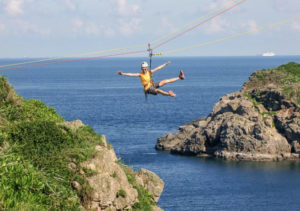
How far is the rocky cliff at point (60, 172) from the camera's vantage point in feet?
73.0

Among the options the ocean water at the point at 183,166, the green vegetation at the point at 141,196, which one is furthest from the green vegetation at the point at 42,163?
the ocean water at the point at 183,166

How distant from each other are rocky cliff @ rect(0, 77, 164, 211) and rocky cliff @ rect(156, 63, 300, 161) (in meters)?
58.1

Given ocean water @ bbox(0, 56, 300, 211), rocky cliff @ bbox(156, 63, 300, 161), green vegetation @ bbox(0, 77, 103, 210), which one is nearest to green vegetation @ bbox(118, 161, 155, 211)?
green vegetation @ bbox(0, 77, 103, 210)

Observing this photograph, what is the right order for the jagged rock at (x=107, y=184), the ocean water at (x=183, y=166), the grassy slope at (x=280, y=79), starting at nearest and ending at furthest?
the jagged rock at (x=107, y=184)
the ocean water at (x=183, y=166)
the grassy slope at (x=280, y=79)

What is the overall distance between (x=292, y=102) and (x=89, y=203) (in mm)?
72710

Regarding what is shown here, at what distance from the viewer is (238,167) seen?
273 ft

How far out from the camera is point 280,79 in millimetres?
100250

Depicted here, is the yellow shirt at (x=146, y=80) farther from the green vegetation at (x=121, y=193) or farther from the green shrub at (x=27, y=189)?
the green shrub at (x=27, y=189)

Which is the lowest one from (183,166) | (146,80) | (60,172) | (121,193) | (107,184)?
(183,166)

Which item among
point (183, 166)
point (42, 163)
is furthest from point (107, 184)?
point (183, 166)

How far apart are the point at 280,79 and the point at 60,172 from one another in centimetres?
8110

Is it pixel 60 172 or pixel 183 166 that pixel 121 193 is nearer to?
pixel 60 172

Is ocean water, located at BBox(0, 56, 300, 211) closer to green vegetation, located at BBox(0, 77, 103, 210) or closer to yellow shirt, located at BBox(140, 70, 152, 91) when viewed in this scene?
green vegetation, located at BBox(0, 77, 103, 210)

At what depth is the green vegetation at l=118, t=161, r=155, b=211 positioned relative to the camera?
93.4 ft
